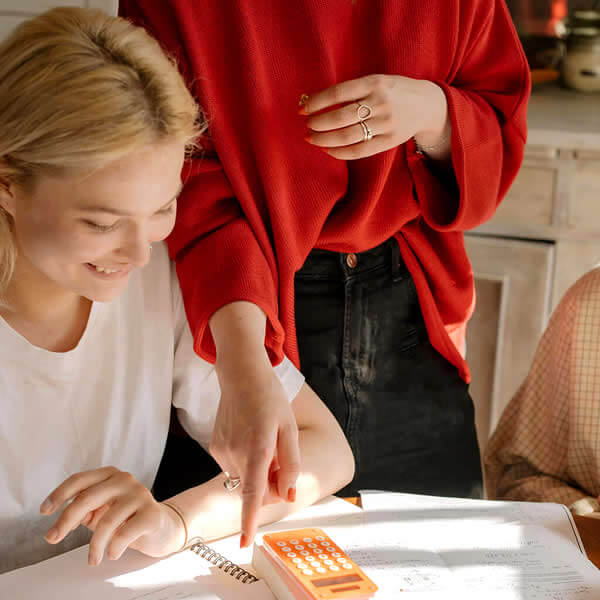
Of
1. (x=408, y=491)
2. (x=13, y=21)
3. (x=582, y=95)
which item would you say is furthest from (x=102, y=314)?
(x=582, y=95)

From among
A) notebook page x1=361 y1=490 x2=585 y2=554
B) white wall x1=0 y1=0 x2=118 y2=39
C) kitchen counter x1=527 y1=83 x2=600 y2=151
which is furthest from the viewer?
kitchen counter x1=527 y1=83 x2=600 y2=151

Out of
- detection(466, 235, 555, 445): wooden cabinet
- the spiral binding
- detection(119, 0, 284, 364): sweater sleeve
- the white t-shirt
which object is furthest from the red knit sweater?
detection(466, 235, 555, 445): wooden cabinet

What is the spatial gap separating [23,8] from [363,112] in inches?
39.8

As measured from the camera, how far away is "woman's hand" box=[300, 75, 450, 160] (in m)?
1.00

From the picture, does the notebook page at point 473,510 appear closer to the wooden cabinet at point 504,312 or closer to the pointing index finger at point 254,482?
the pointing index finger at point 254,482

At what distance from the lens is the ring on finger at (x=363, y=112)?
102cm

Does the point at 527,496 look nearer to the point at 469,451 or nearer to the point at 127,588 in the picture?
the point at 469,451

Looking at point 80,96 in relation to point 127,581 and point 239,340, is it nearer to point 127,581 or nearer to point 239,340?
point 239,340

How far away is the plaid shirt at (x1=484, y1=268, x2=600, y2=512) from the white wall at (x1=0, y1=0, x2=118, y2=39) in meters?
1.05

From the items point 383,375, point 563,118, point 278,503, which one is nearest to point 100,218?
point 278,503

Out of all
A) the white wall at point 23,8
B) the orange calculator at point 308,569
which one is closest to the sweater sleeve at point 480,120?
the orange calculator at point 308,569

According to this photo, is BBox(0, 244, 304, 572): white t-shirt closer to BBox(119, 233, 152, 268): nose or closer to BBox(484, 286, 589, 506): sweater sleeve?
BBox(119, 233, 152, 268): nose

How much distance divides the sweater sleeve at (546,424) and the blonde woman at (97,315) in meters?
0.36

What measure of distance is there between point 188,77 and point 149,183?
18 centimetres
